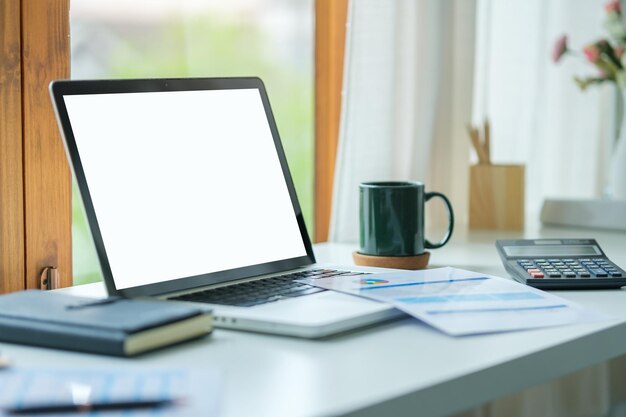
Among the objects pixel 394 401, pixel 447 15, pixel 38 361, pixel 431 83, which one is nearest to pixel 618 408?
pixel 431 83

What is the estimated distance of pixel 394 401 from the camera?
0.74 metres

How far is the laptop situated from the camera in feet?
3.31

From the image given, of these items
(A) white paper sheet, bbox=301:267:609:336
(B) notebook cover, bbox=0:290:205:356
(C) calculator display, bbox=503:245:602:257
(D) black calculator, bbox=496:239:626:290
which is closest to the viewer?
(B) notebook cover, bbox=0:290:205:356

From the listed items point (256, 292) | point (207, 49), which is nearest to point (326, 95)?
point (207, 49)

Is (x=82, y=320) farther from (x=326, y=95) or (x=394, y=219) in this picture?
(x=326, y=95)

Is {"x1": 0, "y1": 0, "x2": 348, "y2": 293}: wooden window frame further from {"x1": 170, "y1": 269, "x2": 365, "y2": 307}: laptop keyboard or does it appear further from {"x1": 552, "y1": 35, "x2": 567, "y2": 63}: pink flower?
{"x1": 552, "y1": 35, "x2": 567, "y2": 63}: pink flower

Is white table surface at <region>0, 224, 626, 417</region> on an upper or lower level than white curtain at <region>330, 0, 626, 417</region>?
lower

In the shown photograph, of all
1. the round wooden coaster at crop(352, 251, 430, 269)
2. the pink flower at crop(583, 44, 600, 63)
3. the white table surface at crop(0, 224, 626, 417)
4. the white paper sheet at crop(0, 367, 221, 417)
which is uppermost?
the pink flower at crop(583, 44, 600, 63)

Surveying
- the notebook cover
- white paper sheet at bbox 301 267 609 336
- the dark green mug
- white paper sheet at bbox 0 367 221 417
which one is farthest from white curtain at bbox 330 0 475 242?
white paper sheet at bbox 0 367 221 417

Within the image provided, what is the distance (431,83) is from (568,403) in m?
0.66

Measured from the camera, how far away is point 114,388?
71cm

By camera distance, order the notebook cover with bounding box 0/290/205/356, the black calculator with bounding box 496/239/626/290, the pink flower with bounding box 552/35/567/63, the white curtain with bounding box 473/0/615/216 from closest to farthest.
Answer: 1. the notebook cover with bounding box 0/290/205/356
2. the black calculator with bounding box 496/239/626/290
3. the pink flower with bounding box 552/35/567/63
4. the white curtain with bounding box 473/0/615/216

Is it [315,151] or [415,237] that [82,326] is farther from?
[315,151]

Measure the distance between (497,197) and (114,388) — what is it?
126 cm
